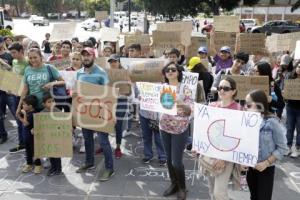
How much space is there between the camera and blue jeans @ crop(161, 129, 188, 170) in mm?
4637

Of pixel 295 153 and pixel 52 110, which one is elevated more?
pixel 52 110

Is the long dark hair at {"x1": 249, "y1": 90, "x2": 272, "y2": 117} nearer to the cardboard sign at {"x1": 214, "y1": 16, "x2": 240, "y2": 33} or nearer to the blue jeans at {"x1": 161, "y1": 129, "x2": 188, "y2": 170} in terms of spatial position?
the blue jeans at {"x1": 161, "y1": 129, "x2": 188, "y2": 170}

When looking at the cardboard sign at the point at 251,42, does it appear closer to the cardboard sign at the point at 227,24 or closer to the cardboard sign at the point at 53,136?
the cardboard sign at the point at 227,24

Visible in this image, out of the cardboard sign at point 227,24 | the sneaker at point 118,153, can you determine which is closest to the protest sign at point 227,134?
the sneaker at point 118,153

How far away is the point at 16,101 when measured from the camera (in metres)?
6.88

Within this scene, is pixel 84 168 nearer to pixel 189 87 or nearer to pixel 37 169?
pixel 37 169

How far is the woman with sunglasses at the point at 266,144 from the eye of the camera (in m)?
3.70

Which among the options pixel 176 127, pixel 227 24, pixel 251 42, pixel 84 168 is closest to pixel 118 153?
pixel 84 168

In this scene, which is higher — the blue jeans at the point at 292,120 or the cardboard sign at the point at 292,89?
the cardboard sign at the point at 292,89

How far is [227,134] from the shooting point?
3885 millimetres

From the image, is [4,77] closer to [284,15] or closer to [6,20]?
[6,20]

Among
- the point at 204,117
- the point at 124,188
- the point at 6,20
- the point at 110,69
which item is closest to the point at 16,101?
the point at 110,69

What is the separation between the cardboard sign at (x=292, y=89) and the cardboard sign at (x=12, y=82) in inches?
157

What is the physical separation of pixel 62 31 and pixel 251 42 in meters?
4.53
